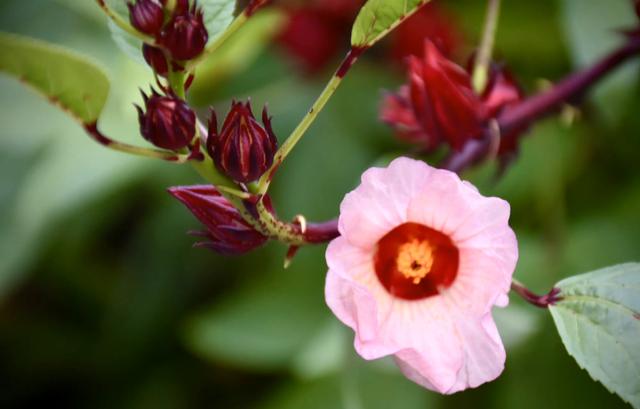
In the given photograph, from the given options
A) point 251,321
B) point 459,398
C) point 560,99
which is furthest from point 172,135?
point 251,321

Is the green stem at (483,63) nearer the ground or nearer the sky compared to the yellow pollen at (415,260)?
Result: nearer the sky

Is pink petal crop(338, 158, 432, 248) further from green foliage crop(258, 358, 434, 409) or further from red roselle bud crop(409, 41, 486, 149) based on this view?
green foliage crop(258, 358, 434, 409)

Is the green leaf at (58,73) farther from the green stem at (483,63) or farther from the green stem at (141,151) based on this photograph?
the green stem at (483,63)

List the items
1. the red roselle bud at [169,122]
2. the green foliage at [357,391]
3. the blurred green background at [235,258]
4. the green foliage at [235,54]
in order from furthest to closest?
1. the green foliage at [235,54]
2. the blurred green background at [235,258]
3. the green foliage at [357,391]
4. the red roselle bud at [169,122]

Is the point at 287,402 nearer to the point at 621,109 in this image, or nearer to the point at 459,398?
the point at 459,398

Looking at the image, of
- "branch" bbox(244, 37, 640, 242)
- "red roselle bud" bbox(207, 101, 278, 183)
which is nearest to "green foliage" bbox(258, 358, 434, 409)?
"branch" bbox(244, 37, 640, 242)

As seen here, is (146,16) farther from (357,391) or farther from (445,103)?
(357,391)

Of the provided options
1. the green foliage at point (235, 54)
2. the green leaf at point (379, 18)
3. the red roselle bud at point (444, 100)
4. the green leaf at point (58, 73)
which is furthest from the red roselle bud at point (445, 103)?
the green foliage at point (235, 54)
